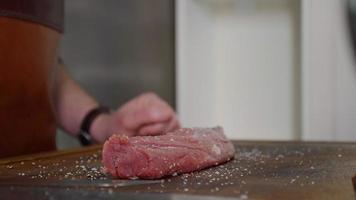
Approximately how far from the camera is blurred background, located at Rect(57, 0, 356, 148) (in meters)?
1.72

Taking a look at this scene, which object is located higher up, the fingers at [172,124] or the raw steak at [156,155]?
the raw steak at [156,155]

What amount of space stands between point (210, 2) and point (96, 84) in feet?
2.28

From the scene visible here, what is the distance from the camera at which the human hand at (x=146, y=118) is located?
46.5 inches

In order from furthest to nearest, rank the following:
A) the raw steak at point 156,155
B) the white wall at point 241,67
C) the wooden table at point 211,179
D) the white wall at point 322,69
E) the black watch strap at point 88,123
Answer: the white wall at point 241,67 < the white wall at point 322,69 < the black watch strap at point 88,123 < the raw steak at point 156,155 < the wooden table at point 211,179

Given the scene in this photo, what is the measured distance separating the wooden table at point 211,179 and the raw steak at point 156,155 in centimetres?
2

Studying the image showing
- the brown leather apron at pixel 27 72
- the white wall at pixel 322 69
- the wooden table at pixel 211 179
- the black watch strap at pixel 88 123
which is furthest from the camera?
the white wall at pixel 322 69

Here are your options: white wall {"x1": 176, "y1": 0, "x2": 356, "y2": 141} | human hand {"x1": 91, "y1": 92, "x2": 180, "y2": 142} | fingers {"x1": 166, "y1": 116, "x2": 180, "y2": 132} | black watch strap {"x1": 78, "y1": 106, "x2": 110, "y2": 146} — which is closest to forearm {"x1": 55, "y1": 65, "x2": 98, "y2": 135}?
black watch strap {"x1": 78, "y1": 106, "x2": 110, "y2": 146}

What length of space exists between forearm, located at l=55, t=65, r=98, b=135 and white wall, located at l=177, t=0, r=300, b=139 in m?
0.70

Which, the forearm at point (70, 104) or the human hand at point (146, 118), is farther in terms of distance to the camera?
the forearm at point (70, 104)

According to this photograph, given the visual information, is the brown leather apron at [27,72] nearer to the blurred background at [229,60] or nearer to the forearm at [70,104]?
the forearm at [70,104]

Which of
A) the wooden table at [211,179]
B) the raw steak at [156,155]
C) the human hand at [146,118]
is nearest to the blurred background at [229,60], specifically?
the human hand at [146,118]

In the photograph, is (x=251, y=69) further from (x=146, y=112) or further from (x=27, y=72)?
(x=27, y=72)

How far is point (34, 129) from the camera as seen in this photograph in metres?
1.09

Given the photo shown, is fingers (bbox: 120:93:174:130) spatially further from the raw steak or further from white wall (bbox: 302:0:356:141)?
white wall (bbox: 302:0:356:141)
